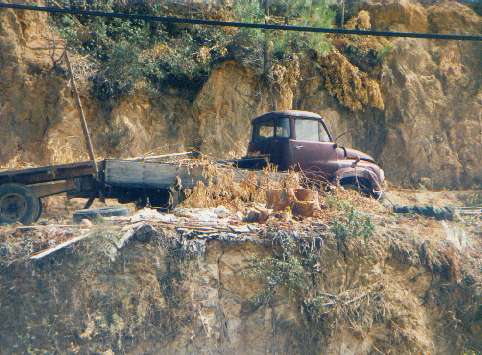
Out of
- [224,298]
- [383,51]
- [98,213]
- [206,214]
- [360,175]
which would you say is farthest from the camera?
[383,51]

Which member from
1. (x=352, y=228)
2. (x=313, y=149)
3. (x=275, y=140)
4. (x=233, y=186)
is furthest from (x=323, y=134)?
(x=352, y=228)

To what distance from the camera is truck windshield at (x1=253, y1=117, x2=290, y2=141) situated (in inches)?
526

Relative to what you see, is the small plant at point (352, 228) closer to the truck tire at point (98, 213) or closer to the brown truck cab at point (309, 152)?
the brown truck cab at point (309, 152)

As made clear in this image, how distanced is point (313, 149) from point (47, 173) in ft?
16.6

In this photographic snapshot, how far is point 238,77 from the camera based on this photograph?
1798 cm


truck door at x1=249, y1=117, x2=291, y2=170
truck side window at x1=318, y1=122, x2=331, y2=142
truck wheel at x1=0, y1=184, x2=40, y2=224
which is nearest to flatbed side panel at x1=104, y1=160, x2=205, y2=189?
truck wheel at x1=0, y1=184, x2=40, y2=224

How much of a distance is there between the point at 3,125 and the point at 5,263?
7.24 m

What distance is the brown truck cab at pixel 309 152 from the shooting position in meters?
13.2

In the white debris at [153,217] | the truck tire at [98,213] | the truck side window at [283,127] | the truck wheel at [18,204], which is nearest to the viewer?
the white debris at [153,217]

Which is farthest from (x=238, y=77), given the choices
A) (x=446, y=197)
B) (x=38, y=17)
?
(x=446, y=197)

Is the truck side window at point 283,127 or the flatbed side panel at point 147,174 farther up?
the truck side window at point 283,127

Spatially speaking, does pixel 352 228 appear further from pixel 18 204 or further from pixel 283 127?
pixel 18 204

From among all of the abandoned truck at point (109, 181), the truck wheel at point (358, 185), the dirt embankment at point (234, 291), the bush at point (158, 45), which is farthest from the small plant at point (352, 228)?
the bush at point (158, 45)

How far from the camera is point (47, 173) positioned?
36.9ft
